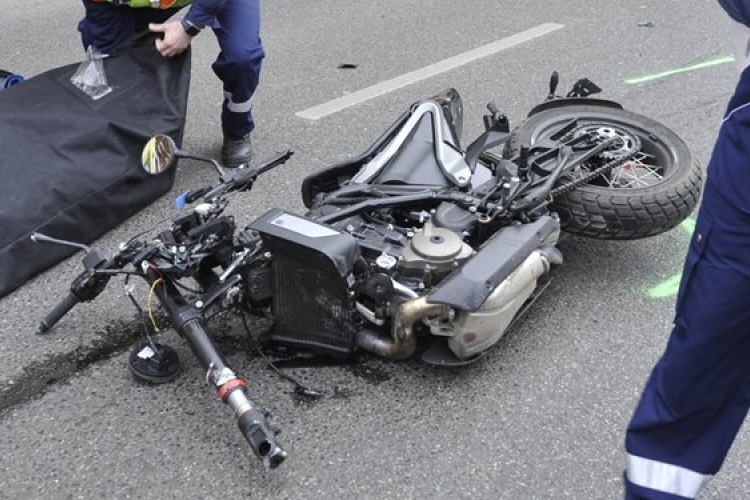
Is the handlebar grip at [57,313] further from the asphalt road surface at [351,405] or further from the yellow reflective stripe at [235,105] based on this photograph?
the yellow reflective stripe at [235,105]

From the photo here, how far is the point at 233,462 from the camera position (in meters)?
2.63

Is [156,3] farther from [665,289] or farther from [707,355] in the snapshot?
[707,355]

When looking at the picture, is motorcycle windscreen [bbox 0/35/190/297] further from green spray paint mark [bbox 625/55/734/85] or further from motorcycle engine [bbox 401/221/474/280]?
green spray paint mark [bbox 625/55/734/85]

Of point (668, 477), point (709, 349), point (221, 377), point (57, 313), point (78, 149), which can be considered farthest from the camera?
point (78, 149)

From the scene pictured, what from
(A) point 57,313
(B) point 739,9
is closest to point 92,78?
(A) point 57,313

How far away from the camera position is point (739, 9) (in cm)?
182

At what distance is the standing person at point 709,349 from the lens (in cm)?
189

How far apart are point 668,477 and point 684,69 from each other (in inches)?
170

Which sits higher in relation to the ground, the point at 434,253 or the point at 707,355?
the point at 707,355

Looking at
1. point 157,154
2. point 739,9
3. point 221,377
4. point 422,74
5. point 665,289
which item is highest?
point 739,9

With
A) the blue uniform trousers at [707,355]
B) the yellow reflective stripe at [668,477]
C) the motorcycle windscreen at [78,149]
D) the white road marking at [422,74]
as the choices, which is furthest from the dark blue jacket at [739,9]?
the white road marking at [422,74]

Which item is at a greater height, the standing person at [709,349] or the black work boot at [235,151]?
the standing person at [709,349]

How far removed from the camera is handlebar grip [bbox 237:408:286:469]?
2.34 m

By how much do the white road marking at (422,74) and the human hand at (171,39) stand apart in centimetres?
130
